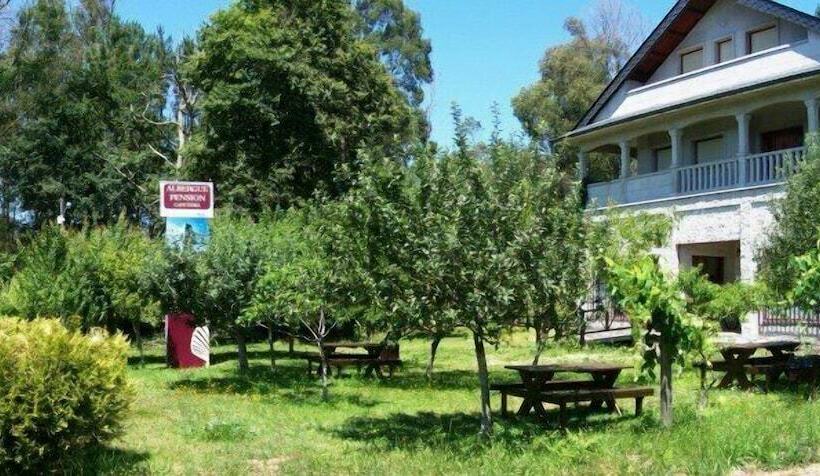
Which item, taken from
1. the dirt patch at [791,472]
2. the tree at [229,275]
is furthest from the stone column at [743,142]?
the dirt patch at [791,472]

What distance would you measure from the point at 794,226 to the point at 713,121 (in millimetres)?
11726

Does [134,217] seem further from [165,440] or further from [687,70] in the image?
[165,440]

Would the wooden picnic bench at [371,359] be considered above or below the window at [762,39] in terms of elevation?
below

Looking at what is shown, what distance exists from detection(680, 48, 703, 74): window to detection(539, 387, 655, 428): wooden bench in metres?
17.9

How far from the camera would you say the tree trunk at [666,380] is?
912cm

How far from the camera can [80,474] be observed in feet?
26.1

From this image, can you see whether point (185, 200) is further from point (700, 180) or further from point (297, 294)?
point (700, 180)

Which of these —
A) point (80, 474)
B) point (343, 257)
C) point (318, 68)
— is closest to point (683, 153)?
point (318, 68)

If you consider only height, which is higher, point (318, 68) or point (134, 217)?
point (318, 68)

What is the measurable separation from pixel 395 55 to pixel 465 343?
30441mm

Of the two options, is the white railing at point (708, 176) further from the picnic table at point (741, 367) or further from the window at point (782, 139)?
the picnic table at point (741, 367)

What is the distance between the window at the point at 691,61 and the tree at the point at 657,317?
63.3 ft

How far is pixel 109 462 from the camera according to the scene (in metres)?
8.49

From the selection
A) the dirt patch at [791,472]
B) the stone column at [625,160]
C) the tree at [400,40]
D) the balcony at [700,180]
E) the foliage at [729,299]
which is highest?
the tree at [400,40]
